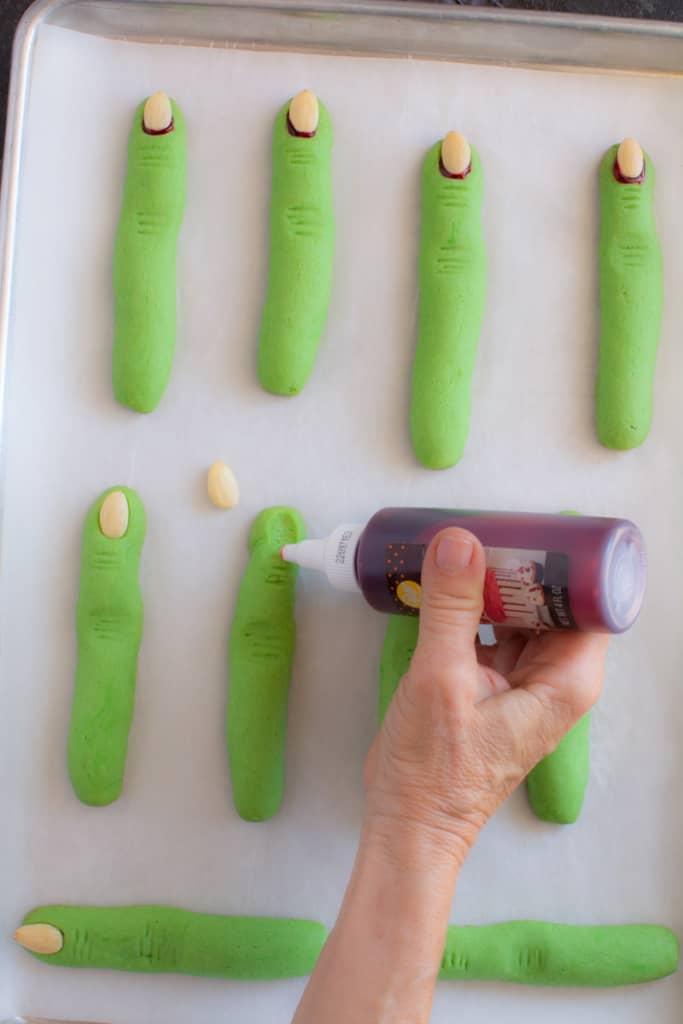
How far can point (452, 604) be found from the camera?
0.54 m

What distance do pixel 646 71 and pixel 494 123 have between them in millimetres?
145

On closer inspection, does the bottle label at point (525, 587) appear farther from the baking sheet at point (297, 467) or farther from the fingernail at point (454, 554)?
the baking sheet at point (297, 467)

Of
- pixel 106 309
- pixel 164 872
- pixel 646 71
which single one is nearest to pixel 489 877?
pixel 164 872

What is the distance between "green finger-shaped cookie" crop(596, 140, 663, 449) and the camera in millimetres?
725

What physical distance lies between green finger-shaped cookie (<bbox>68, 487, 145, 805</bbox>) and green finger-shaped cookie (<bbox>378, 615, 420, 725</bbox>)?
22 centimetres

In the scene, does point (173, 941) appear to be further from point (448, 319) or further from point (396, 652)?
point (448, 319)

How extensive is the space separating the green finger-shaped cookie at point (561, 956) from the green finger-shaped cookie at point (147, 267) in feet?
1.77

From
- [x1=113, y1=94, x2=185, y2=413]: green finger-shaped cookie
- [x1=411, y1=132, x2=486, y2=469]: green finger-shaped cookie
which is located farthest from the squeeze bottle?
[x1=113, y1=94, x2=185, y2=413]: green finger-shaped cookie

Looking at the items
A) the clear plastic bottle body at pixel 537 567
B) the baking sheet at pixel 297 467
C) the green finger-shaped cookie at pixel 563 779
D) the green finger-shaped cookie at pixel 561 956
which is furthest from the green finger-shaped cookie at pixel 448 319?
the green finger-shaped cookie at pixel 561 956

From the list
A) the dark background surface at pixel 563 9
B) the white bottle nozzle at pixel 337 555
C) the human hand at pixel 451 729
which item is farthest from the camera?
the dark background surface at pixel 563 9

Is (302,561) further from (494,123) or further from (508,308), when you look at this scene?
(494,123)

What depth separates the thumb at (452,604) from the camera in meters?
0.54

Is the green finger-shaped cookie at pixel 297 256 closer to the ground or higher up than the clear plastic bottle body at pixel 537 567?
higher up

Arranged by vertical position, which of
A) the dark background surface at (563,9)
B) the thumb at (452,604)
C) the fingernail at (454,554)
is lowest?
the thumb at (452,604)
